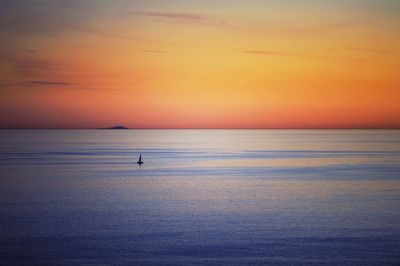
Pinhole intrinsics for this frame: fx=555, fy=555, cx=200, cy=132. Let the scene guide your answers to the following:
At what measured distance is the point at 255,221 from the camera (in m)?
39.2

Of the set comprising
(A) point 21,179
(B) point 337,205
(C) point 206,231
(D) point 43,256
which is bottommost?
(D) point 43,256

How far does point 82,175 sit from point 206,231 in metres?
44.0

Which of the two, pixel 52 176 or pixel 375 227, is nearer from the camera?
pixel 375 227

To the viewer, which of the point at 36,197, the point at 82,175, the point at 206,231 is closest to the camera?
the point at 206,231

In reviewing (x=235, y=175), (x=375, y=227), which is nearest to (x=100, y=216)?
(x=375, y=227)

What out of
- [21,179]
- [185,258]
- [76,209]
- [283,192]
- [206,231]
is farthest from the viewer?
[21,179]

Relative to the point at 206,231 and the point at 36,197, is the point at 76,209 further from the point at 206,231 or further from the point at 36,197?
the point at 206,231

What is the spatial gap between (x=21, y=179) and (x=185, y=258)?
46.9m

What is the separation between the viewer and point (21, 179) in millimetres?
70125

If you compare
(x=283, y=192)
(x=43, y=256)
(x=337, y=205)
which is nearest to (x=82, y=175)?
(x=283, y=192)

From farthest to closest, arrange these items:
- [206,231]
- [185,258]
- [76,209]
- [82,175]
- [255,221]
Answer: [82,175]
[76,209]
[255,221]
[206,231]
[185,258]

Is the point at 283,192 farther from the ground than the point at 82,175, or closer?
closer

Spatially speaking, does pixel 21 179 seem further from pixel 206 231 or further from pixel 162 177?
pixel 206 231

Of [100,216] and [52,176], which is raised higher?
[52,176]
